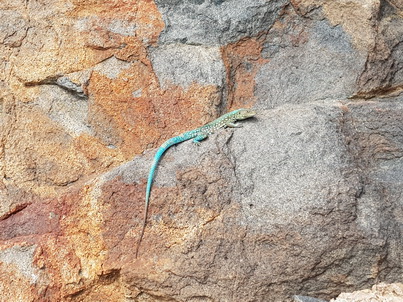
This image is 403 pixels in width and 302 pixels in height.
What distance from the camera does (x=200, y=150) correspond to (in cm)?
479

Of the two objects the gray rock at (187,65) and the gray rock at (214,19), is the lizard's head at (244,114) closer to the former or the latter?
the gray rock at (187,65)

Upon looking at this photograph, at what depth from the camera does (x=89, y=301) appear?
15.2 feet

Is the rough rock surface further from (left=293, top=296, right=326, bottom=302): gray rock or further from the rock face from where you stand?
(left=293, top=296, right=326, bottom=302): gray rock

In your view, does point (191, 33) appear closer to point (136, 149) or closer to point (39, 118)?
point (136, 149)

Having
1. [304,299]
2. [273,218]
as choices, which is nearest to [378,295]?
[304,299]

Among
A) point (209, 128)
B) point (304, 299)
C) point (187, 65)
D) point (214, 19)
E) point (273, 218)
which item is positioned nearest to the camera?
point (304, 299)

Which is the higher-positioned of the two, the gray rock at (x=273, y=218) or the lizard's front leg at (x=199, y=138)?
the lizard's front leg at (x=199, y=138)

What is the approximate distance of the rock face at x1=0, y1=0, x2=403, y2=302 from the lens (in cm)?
442

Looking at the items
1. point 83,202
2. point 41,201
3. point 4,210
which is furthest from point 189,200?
point 4,210

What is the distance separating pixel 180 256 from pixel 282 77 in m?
1.99

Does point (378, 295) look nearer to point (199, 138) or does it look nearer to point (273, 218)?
point (273, 218)

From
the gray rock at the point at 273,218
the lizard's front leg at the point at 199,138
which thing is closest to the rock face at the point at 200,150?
the gray rock at the point at 273,218

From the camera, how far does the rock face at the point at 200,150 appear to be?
14.5 ft

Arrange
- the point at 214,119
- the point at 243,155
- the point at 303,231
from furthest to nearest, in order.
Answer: the point at 214,119 → the point at 243,155 → the point at 303,231
